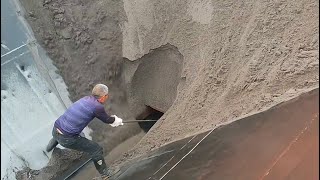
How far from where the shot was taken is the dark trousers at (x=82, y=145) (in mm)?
5199

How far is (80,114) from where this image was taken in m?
5.04

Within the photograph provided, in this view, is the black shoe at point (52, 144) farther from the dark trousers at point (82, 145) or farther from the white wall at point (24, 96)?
the dark trousers at point (82, 145)

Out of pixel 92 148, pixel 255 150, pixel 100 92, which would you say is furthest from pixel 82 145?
pixel 255 150

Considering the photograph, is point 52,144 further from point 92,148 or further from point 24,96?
point 24,96

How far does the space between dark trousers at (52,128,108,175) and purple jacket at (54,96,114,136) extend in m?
0.10

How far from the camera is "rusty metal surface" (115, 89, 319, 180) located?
4.08m

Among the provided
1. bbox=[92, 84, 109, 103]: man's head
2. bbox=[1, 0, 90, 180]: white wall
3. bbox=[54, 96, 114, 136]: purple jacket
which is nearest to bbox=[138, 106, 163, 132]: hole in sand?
bbox=[1, 0, 90, 180]: white wall

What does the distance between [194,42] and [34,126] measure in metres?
2.66

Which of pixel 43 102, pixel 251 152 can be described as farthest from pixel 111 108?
pixel 251 152

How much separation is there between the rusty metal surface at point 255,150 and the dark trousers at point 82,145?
51 cm

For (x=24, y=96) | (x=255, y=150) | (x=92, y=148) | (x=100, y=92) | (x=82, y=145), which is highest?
(x=24, y=96)

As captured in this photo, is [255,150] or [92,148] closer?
[255,150]

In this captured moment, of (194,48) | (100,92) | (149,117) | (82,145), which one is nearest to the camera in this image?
(100,92)

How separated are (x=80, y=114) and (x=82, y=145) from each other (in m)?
0.47
